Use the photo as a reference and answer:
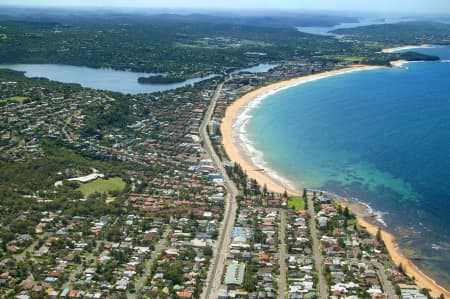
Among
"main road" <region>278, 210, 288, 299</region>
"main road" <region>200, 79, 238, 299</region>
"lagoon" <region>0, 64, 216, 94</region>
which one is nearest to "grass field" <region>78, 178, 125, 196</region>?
"main road" <region>200, 79, 238, 299</region>

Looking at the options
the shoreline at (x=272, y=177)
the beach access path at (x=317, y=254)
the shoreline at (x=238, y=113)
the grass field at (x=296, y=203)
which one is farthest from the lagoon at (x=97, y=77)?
the beach access path at (x=317, y=254)

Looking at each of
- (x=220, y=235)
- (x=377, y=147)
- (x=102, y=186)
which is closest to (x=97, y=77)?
(x=102, y=186)

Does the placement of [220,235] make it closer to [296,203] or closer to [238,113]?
[296,203]

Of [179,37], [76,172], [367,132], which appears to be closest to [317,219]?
[76,172]

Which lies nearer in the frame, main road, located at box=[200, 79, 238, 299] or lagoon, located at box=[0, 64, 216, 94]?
main road, located at box=[200, 79, 238, 299]

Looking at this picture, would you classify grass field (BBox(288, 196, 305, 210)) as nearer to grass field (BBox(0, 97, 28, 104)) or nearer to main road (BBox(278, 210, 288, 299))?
main road (BBox(278, 210, 288, 299))

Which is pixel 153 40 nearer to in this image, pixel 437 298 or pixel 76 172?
pixel 76 172
